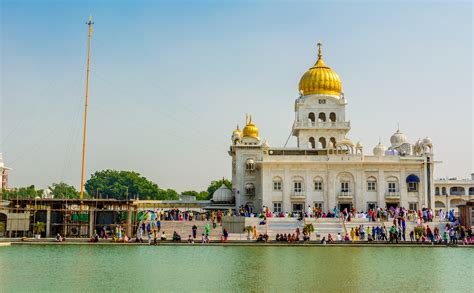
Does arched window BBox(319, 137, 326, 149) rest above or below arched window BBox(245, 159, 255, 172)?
above

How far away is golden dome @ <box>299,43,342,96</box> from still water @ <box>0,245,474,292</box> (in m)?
29.4

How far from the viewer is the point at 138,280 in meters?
22.7

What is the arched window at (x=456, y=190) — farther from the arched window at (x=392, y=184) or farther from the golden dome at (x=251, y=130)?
the golden dome at (x=251, y=130)

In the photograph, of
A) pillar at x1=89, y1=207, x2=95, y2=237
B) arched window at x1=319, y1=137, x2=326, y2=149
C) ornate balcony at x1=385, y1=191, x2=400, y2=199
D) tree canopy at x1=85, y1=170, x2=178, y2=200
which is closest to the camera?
pillar at x1=89, y1=207, x2=95, y2=237

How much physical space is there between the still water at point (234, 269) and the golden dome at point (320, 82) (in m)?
29.4

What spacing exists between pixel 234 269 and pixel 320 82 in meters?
40.3

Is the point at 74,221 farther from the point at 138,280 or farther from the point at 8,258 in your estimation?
the point at 138,280

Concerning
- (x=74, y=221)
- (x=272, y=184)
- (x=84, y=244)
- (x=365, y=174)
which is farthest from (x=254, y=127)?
(x=84, y=244)

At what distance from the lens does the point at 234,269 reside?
2600 cm

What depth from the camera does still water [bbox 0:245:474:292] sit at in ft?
69.8

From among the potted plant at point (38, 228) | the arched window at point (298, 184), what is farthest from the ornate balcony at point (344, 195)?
the potted plant at point (38, 228)

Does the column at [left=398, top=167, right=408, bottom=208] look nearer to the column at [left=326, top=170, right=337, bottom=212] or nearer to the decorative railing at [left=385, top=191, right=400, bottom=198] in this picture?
the decorative railing at [left=385, top=191, right=400, bottom=198]

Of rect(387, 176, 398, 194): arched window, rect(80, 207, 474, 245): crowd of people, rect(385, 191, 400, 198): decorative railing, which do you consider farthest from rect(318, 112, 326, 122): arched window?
rect(80, 207, 474, 245): crowd of people

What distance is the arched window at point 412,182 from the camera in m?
57.0
